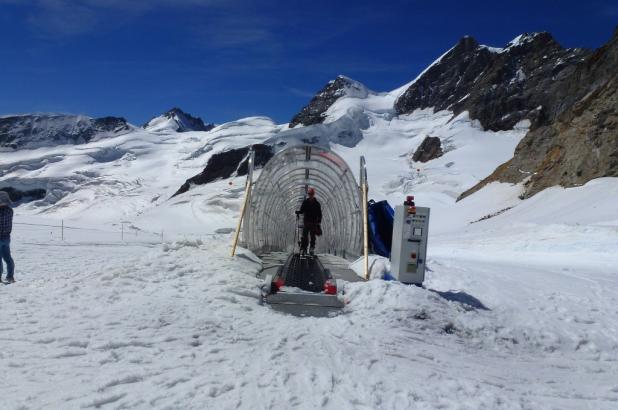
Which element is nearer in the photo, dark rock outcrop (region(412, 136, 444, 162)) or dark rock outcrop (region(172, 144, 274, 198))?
dark rock outcrop (region(412, 136, 444, 162))

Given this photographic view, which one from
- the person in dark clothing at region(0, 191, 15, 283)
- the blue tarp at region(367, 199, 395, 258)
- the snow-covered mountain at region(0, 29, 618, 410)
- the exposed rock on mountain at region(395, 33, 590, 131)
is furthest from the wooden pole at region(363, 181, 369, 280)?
the exposed rock on mountain at region(395, 33, 590, 131)

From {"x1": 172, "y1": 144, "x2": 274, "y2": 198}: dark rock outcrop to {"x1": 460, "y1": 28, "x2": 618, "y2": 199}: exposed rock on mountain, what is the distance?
65631 mm

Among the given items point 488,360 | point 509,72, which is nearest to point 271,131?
point 509,72

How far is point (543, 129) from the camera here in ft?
137

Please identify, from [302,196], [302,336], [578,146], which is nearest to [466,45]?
[578,146]

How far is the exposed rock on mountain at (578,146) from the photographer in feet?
90.2

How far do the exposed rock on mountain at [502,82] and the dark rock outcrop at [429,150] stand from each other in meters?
12.9

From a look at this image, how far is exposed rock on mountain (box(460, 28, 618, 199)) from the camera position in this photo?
2750 cm

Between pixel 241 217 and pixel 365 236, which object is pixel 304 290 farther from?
pixel 241 217

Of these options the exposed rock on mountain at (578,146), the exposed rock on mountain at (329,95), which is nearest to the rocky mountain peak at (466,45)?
the exposed rock on mountain at (329,95)

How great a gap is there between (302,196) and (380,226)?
230 inches

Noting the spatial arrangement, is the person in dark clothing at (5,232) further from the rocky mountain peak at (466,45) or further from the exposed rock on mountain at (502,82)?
the rocky mountain peak at (466,45)

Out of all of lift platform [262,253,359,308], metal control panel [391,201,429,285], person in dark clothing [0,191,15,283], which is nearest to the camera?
lift platform [262,253,359,308]

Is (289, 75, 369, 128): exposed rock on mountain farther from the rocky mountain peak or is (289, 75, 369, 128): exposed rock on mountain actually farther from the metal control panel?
the metal control panel
